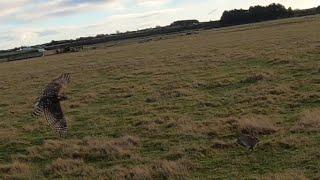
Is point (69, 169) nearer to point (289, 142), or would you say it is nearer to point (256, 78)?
point (289, 142)

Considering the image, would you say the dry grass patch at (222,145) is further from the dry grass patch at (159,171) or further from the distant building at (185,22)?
the distant building at (185,22)

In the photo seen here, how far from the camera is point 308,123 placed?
556 inches

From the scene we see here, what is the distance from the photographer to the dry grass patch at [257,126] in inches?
548

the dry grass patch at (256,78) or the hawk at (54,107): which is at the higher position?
the hawk at (54,107)

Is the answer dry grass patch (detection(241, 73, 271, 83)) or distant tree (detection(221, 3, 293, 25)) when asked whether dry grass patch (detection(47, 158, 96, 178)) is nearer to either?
dry grass patch (detection(241, 73, 271, 83))

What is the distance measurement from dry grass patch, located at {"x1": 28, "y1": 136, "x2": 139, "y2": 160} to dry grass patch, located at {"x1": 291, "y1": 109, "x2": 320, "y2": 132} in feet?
12.8

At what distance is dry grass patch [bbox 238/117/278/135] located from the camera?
45.6 ft

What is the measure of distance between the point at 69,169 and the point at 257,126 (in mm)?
4743

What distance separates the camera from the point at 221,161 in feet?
39.0

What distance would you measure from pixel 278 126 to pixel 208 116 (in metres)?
2.89

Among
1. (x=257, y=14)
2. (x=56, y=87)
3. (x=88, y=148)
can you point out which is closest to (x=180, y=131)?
(x=88, y=148)

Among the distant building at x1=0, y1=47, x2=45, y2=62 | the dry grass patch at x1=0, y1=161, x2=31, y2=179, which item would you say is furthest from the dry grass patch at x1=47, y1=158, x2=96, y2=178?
the distant building at x1=0, y1=47, x2=45, y2=62

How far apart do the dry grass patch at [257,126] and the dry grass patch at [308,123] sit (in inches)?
22.0

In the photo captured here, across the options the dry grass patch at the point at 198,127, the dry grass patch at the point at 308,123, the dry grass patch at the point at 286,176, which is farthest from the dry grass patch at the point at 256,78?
the dry grass patch at the point at 286,176
